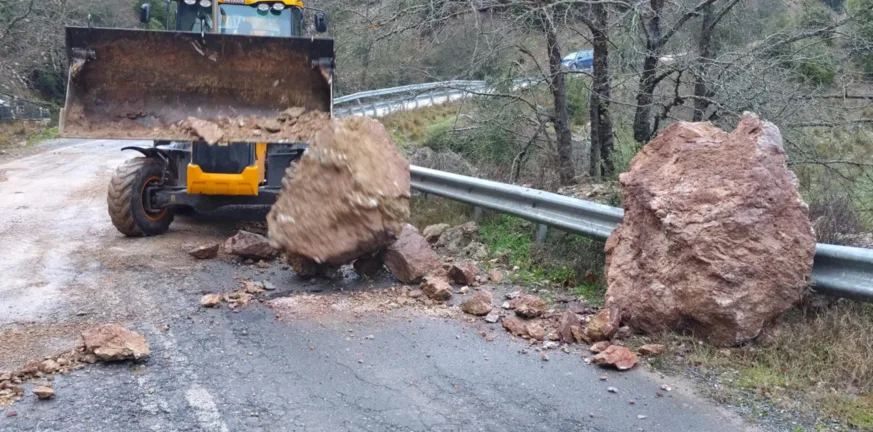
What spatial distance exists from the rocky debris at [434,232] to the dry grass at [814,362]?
3311mm

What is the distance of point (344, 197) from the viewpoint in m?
5.83

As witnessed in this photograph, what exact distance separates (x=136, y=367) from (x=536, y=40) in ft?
22.3

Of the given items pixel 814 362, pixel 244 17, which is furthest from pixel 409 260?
pixel 244 17

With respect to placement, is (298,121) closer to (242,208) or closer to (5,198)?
(242,208)

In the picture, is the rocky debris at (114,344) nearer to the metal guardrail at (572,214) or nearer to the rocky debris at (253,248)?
the rocky debris at (253,248)

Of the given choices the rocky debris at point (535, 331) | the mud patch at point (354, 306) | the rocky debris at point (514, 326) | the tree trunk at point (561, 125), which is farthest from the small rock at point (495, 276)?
the tree trunk at point (561, 125)

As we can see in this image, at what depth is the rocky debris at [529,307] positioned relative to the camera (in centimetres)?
531

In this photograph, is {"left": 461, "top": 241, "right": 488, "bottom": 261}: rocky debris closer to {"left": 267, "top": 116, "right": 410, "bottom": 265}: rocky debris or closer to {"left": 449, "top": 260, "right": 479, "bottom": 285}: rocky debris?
{"left": 449, "top": 260, "right": 479, "bottom": 285}: rocky debris

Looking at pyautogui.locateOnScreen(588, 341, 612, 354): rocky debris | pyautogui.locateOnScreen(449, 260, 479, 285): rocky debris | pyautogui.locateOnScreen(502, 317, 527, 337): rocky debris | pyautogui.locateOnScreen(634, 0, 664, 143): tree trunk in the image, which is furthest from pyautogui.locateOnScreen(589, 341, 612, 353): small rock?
pyautogui.locateOnScreen(634, 0, 664, 143): tree trunk

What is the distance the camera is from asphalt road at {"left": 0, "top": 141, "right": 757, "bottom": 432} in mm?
3758

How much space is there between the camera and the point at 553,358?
463cm

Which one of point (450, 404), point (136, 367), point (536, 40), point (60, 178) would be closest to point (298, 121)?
point (536, 40)

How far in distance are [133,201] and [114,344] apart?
3874mm

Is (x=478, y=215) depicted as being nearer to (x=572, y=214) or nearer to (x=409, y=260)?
(x=572, y=214)
